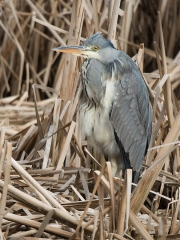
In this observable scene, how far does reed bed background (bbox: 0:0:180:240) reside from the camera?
2.16 metres

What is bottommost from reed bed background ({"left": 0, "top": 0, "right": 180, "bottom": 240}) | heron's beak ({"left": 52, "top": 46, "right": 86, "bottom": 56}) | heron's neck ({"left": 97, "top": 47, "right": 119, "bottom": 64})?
reed bed background ({"left": 0, "top": 0, "right": 180, "bottom": 240})

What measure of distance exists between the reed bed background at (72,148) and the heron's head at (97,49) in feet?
0.21

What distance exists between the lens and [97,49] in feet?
9.91

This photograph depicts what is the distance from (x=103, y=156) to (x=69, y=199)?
67 cm

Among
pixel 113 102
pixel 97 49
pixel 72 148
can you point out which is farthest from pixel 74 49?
pixel 72 148

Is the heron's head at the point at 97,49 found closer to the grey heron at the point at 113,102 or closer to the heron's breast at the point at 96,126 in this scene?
the grey heron at the point at 113,102

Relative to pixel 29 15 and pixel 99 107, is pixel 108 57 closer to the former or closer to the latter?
pixel 99 107

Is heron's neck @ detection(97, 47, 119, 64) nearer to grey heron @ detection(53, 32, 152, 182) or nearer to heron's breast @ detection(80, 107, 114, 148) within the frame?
grey heron @ detection(53, 32, 152, 182)

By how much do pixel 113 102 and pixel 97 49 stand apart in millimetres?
309

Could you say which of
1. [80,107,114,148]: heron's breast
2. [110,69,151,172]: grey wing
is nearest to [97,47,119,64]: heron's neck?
[110,69,151,172]: grey wing

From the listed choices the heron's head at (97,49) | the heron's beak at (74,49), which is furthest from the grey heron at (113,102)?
the heron's beak at (74,49)

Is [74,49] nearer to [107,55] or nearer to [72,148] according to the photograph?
[107,55]

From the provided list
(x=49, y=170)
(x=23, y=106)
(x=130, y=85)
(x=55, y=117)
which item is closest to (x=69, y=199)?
(x=49, y=170)

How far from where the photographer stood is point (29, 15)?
455 centimetres
